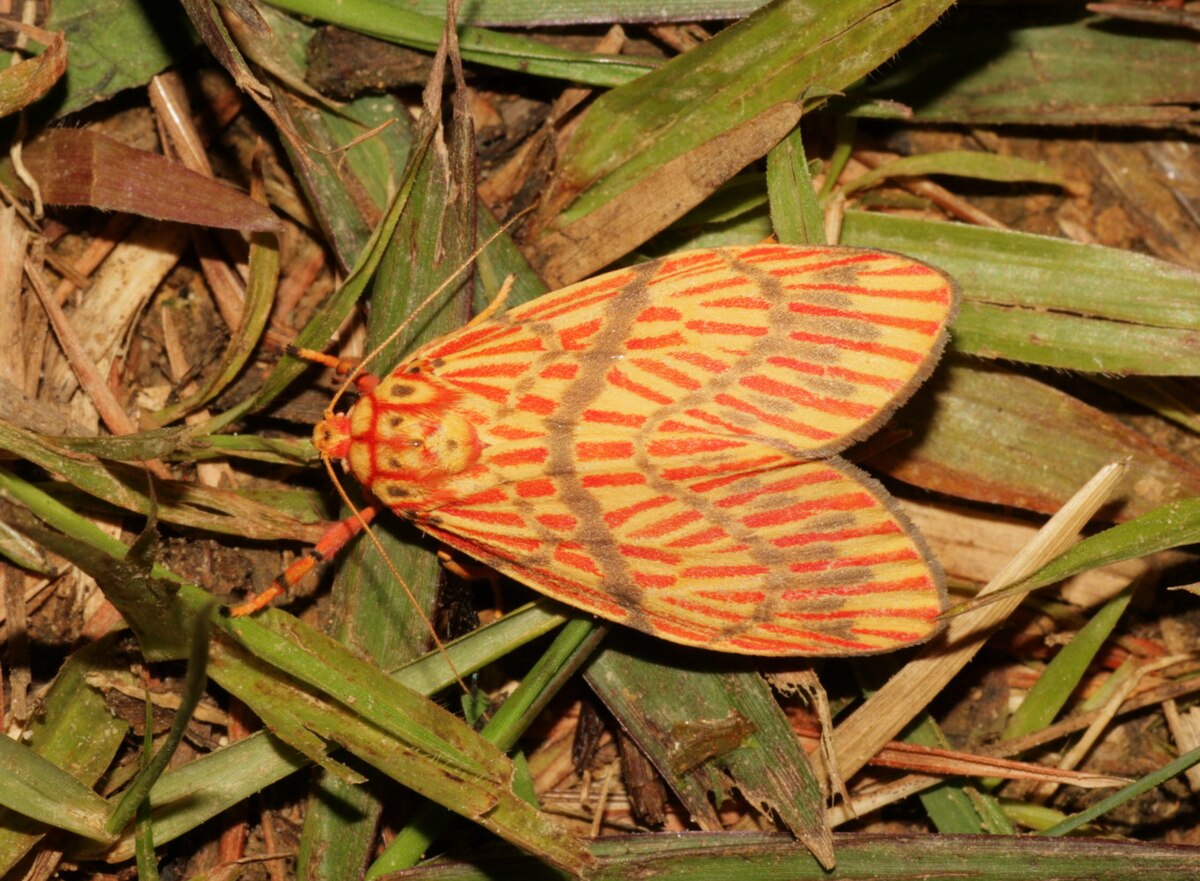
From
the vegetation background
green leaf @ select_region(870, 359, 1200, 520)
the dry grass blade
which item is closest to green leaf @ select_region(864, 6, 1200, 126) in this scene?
the vegetation background

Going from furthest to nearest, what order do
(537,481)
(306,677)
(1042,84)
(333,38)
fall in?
(1042,84), (333,38), (537,481), (306,677)

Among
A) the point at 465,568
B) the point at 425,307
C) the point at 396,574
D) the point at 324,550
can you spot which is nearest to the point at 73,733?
the point at 324,550

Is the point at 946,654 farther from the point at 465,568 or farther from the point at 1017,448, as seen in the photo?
the point at 465,568

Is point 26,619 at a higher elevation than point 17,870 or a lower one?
higher

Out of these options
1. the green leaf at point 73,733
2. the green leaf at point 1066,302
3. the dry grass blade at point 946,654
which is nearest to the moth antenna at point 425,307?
the green leaf at point 73,733

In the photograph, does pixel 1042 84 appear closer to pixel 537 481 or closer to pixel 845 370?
pixel 845 370

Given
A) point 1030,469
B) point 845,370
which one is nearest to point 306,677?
point 845,370

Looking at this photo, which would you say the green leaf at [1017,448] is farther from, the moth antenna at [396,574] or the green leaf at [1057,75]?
the moth antenna at [396,574]

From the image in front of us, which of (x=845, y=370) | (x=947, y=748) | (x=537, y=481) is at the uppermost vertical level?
(x=845, y=370)
